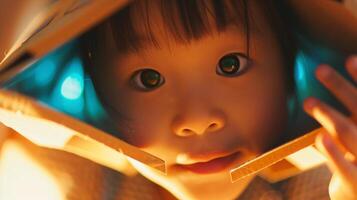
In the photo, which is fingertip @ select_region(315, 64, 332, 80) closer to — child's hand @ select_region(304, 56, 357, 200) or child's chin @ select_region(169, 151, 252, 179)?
child's hand @ select_region(304, 56, 357, 200)

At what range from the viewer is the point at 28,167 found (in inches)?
31.7

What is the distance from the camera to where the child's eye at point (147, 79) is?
662 millimetres

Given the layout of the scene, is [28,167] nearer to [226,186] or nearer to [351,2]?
[226,186]

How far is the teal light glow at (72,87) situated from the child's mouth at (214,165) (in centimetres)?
14

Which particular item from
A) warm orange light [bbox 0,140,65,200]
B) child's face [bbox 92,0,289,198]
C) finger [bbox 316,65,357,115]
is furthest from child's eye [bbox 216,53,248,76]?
warm orange light [bbox 0,140,65,200]

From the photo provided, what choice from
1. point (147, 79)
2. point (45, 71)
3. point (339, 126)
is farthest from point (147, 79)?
point (339, 126)

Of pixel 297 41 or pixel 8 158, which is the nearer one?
pixel 297 41

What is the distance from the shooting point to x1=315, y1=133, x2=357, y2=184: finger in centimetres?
57

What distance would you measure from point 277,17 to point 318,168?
221 millimetres

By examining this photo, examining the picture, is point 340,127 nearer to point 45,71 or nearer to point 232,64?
point 232,64

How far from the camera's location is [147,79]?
2.19 ft

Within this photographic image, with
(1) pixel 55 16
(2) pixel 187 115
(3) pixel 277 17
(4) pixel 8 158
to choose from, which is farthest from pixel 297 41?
(4) pixel 8 158

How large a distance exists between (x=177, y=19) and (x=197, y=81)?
2.6 inches

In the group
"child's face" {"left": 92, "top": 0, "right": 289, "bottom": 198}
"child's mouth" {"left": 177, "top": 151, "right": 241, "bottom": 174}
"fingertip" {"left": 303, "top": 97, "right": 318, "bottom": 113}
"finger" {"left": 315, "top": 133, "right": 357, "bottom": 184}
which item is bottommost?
"finger" {"left": 315, "top": 133, "right": 357, "bottom": 184}
